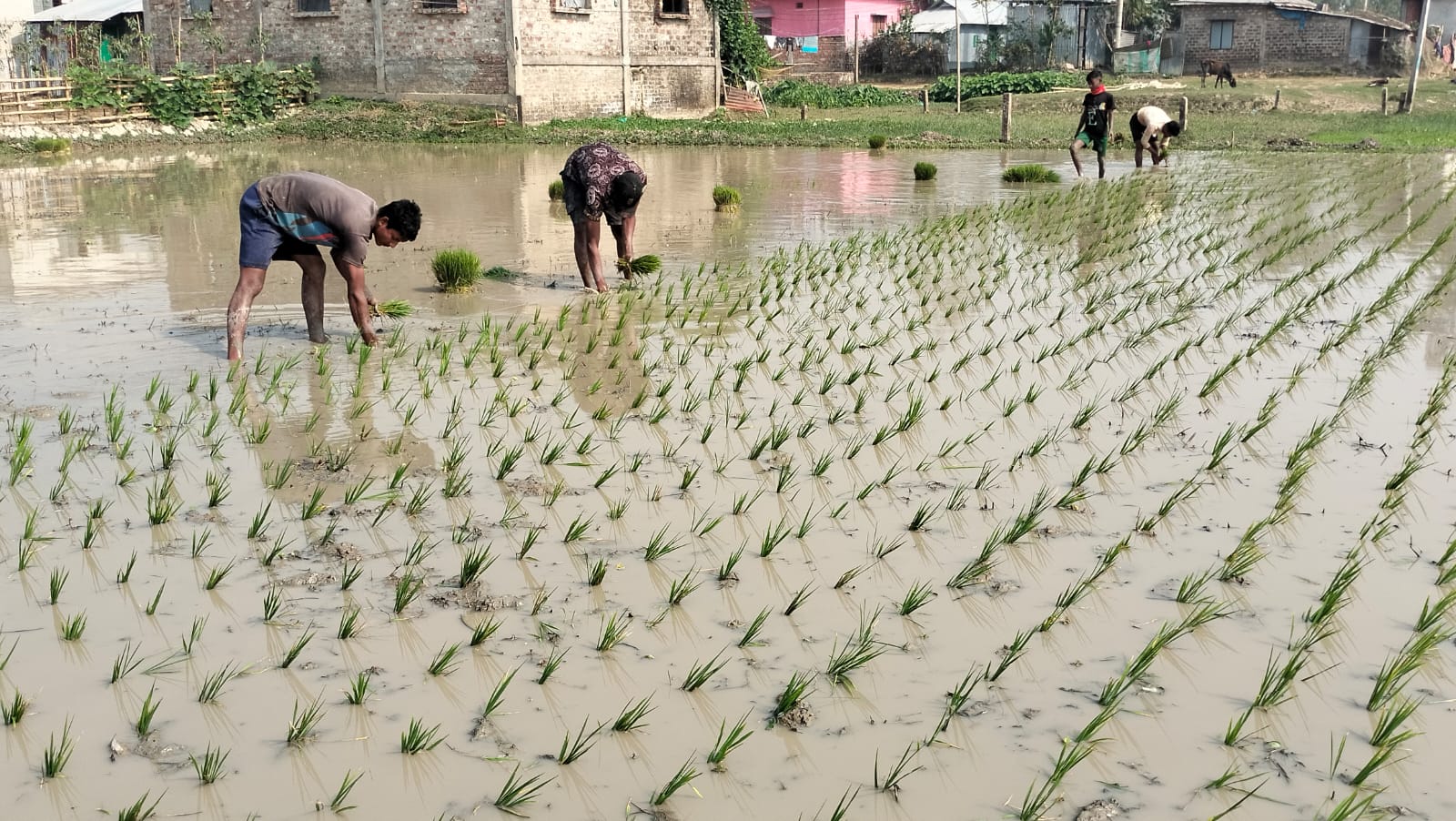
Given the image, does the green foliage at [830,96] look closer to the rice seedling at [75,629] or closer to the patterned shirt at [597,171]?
the patterned shirt at [597,171]

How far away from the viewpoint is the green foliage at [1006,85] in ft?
109

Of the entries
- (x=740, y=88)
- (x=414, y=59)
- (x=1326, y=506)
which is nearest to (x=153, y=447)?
(x=1326, y=506)

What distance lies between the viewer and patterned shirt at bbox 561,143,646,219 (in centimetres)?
784

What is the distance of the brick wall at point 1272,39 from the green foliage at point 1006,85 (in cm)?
532

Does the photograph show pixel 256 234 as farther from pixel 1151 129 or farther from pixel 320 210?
pixel 1151 129

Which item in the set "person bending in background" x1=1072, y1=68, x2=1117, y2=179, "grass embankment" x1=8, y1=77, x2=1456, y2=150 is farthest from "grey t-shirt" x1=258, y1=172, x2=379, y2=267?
"grass embankment" x1=8, y1=77, x2=1456, y2=150

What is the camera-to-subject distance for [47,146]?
63.0 feet

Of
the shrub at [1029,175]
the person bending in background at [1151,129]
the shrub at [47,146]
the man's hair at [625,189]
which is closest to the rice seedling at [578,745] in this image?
the man's hair at [625,189]

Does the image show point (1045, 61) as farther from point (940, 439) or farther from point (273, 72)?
point (940, 439)

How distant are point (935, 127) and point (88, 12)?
20776mm

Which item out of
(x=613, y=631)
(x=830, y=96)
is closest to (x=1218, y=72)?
(x=830, y=96)

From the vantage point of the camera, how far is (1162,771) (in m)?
2.86

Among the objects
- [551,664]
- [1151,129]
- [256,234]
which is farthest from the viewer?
[1151,129]

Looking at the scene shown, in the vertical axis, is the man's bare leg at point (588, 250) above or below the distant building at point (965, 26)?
below
